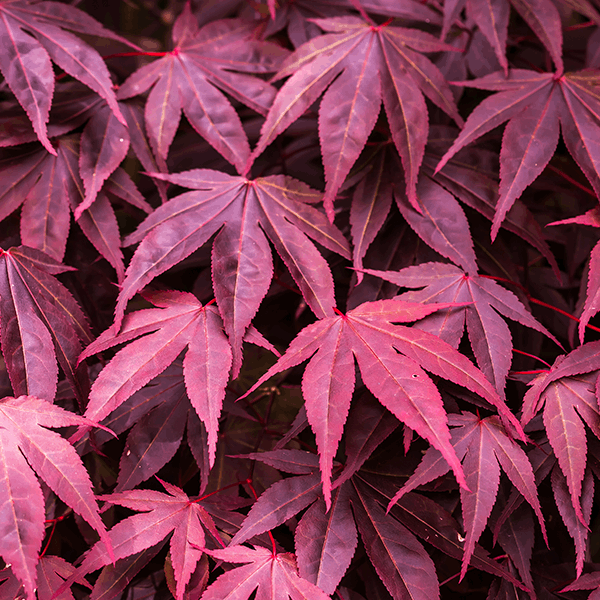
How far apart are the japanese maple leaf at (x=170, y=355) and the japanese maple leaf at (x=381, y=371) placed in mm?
69

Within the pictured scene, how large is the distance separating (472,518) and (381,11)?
858 mm

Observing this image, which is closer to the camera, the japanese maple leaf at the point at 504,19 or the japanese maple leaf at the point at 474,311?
the japanese maple leaf at the point at 474,311

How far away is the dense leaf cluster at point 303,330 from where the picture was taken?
2.08 ft

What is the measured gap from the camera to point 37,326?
69 centimetres

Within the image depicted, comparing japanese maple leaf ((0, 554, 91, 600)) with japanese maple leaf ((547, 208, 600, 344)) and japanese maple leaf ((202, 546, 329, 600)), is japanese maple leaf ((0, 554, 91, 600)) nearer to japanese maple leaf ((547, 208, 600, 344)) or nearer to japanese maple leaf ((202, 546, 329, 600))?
japanese maple leaf ((202, 546, 329, 600))

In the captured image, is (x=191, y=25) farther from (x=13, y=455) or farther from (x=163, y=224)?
(x=13, y=455)

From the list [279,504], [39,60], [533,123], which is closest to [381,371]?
[279,504]

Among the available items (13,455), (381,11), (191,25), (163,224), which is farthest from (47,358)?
(381,11)

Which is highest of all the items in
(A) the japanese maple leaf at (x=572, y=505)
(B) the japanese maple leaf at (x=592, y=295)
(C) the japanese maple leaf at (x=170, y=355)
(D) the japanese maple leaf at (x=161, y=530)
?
(B) the japanese maple leaf at (x=592, y=295)

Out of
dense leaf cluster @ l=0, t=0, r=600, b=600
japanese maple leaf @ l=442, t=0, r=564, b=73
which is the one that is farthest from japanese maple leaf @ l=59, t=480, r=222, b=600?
japanese maple leaf @ l=442, t=0, r=564, b=73

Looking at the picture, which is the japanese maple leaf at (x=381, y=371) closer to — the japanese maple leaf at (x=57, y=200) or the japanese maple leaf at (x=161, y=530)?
the japanese maple leaf at (x=161, y=530)

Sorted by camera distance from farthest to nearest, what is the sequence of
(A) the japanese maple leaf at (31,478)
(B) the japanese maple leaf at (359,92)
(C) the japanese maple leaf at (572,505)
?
(B) the japanese maple leaf at (359,92), (C) the japanese maple leaf at (572,505), (A) the japanese maple leaf at (31,478)

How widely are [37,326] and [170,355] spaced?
185 millimetres

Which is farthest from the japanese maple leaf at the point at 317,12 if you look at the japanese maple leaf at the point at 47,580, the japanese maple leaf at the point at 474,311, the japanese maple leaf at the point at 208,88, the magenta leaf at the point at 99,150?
the japanese maple leaf at the point at 47,580
